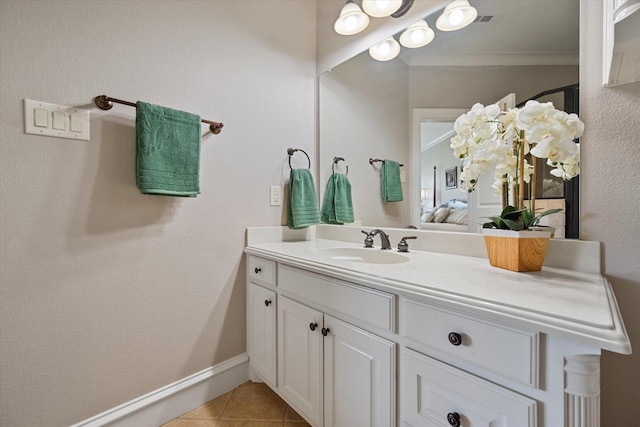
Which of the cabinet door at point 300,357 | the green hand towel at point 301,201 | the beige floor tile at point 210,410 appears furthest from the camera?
the green hand towel at point 301,201

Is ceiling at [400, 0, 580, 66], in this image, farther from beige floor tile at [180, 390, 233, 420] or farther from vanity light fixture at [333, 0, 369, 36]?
beige floor tile at [180, 390, 233, 420]

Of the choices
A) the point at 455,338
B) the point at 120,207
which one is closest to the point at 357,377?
the point at 455,338

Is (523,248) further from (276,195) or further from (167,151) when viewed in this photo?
(167,151)

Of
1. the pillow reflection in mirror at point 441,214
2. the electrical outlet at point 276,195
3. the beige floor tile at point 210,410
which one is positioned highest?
the electrical outlet at point 276,195

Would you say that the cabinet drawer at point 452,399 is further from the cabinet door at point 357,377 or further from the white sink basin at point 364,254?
the white sink basin at point 364,254

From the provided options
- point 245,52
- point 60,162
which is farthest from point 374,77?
point 60,162

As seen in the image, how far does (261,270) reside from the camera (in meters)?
1.39

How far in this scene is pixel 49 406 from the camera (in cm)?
100

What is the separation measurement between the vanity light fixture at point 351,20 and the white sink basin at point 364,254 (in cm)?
127

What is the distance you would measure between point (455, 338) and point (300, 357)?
0.68 metres

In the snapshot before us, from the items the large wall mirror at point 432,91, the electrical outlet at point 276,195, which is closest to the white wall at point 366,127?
the large wall mirror at point 432,91

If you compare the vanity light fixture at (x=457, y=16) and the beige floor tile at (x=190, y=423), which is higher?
the vanity light fixture at (x=457, y=16)

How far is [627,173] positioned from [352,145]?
1.22 meters

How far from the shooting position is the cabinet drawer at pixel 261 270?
1302 mm
